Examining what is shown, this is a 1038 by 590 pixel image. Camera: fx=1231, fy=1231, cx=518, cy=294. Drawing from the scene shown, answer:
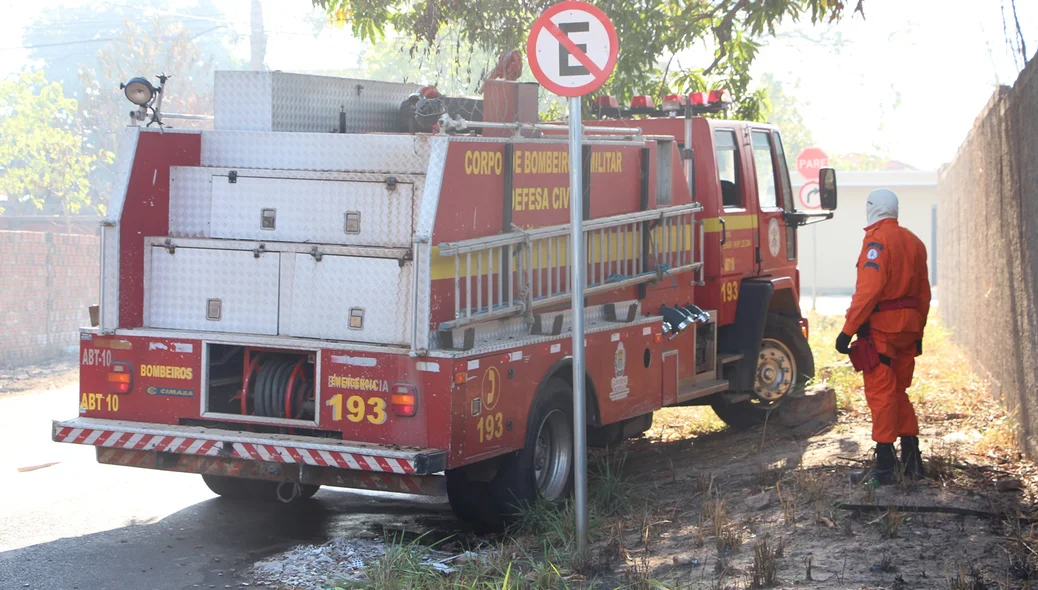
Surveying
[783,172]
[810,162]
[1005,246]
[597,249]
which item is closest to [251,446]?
[597,249]

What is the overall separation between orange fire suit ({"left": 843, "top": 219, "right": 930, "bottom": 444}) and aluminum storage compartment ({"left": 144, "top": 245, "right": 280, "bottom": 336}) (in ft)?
10.9

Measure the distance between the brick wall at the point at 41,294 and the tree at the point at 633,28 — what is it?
21.0 ft

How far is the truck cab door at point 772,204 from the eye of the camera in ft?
32.9

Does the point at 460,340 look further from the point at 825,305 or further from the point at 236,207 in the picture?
the point at 825,305

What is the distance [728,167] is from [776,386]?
198 centimetres

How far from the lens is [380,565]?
229 inches

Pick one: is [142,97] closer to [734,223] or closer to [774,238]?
[734,223]

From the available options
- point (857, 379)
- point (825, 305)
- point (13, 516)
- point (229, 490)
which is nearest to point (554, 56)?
point (229, 490)

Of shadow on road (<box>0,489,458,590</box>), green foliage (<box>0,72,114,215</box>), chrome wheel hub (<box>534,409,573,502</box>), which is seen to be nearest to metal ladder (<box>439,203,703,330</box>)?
chrome wheel hub (<box>534,409,573,502</box>)

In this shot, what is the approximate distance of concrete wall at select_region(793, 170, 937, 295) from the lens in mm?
38219

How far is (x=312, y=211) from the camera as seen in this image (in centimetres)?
683

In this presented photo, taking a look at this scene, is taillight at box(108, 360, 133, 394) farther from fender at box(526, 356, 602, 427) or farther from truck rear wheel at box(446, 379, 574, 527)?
fender at box(526, 356, 602, 427)

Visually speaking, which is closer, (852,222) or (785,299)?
(785,299)

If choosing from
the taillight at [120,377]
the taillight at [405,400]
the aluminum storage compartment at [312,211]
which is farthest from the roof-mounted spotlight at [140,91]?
the taillight at [405,400]
